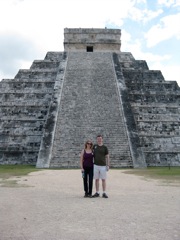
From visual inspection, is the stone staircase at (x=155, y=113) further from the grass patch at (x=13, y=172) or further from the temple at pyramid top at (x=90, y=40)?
the grass patch at (x=13, y=172)

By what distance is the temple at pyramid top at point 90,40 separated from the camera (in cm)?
2942

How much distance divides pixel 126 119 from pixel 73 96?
11.9 ft

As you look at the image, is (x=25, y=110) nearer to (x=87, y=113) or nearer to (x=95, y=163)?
(x=87, y=113)

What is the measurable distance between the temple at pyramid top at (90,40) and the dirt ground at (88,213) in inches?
870

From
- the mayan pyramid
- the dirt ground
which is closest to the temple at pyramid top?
the mayan pyramid

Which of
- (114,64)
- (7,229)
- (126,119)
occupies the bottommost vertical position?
(7,229)

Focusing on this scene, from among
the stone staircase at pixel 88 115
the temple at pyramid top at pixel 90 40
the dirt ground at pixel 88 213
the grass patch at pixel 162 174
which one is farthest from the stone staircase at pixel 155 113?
the dirt ground at pixel 88 213

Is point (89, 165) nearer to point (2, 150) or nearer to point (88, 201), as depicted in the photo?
point (88, 201)

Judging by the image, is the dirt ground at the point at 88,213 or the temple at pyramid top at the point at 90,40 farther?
the temple at pyramid top at the point at 90,40

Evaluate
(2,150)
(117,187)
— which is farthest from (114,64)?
(117,187)

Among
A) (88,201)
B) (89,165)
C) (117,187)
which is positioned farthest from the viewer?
(117,187)

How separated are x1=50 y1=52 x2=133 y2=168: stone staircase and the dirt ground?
21.6 ft

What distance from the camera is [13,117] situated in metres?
19.1

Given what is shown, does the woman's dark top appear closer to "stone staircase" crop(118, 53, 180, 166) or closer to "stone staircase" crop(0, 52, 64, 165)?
"stone staircase" crop(118, 53, 180, 166)
